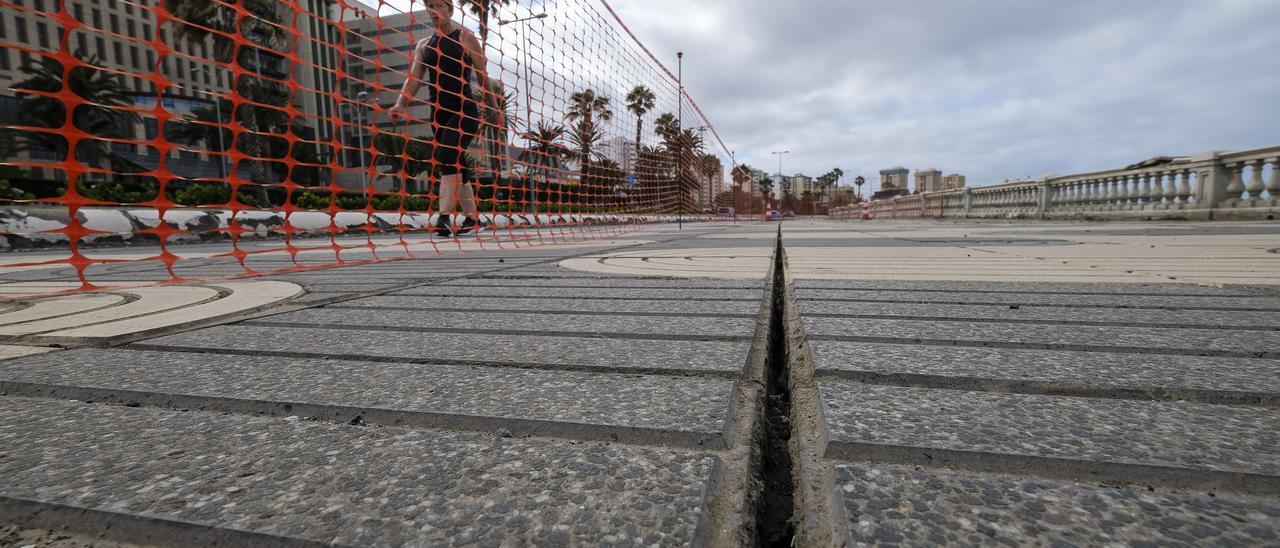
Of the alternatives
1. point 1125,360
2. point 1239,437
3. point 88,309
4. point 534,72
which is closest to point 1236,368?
point 1125,360

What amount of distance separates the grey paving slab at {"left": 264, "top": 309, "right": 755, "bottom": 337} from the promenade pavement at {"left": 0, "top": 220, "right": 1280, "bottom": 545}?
0.7 inches

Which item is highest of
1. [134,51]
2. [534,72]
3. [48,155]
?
[134,51]

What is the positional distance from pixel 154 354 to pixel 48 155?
182 ft

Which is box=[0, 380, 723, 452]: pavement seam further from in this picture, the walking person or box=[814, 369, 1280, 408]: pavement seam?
the walking person

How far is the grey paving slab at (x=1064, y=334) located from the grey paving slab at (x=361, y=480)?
0.92m

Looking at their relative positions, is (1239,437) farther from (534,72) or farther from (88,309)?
(534,72)

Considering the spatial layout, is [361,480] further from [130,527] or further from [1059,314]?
[1059,314]

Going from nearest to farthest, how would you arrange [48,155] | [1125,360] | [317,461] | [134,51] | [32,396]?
[317,461], [32,396], [1125,360], [48,155], [134,51]

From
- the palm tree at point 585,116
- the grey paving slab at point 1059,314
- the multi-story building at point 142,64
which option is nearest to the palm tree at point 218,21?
the multi-story building at point 142,64

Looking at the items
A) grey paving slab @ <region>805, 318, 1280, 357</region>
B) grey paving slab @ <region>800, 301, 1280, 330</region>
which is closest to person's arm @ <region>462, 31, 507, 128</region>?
grey paving slab @ <region>800, 301, 1280, 330</region>

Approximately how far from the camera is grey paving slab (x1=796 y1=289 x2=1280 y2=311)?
193cm

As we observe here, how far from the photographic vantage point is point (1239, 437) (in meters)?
0.82

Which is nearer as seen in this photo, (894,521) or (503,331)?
(894,521)

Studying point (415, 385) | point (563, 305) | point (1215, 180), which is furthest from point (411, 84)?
point (1215, 180)
